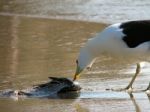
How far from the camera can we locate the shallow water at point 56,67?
7.59 metres

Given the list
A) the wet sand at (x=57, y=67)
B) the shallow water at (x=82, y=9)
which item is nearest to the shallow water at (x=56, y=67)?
the wet sand at (x=57, y=67)

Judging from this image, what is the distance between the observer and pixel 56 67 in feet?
31.1

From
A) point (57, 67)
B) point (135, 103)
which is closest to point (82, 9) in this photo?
point (57, 67)

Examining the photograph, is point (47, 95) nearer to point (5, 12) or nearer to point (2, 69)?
point (2, 69)

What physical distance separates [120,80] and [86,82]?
48cm

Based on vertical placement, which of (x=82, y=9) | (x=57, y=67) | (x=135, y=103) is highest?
(x=135, y=103)

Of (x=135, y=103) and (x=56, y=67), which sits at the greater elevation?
(x=135, y=103)

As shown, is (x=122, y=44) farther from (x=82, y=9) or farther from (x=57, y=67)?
(x=82, y=9)

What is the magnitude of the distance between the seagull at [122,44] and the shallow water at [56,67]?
0.37 meters

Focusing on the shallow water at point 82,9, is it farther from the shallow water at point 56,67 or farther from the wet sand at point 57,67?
the wet sand at point 57,67

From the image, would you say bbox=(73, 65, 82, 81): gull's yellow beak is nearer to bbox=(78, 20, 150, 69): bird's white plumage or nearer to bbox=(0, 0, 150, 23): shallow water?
bbox=(78, 20, 150, 69): bird's white plumage

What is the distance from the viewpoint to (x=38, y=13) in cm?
1442

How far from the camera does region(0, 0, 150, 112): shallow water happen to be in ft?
24.9

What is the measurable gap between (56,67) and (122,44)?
149 cm
